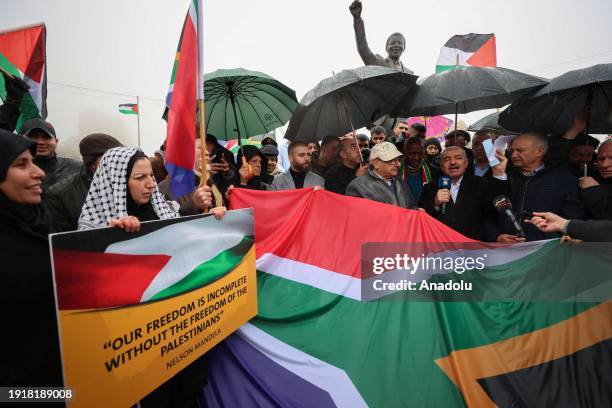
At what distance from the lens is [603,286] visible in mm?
2354

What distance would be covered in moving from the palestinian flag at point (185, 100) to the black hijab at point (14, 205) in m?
0.85

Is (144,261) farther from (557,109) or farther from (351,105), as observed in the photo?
(557,109)

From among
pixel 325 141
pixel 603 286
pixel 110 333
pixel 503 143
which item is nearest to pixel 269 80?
pixel 325 141

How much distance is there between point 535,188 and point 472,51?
3951 millimetres

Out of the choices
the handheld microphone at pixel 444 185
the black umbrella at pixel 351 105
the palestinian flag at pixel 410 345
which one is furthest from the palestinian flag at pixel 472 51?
the palestinian flag at pixel 410 345

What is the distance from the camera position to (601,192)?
2848mm

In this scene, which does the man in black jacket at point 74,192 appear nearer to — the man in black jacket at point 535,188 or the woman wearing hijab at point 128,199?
the woman wearing hijab at point 128,199

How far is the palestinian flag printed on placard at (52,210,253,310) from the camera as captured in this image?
52.8 inches

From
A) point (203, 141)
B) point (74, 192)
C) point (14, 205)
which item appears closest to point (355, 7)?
point (203, 141)

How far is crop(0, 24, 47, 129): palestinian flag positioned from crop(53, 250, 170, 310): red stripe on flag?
293 cm

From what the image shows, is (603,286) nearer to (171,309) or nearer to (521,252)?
(521,252)

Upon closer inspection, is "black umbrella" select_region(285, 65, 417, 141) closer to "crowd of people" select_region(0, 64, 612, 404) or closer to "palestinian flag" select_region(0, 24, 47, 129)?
"crowd of people" select_region(0, 64, 612, 404)

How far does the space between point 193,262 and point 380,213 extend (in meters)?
1.55

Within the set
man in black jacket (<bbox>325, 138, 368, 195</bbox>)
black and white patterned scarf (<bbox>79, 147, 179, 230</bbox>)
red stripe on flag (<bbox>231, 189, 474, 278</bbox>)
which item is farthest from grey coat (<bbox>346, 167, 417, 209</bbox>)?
black and white patterned scarf (<bbox>79, 147, 179, 230</bbox>)
